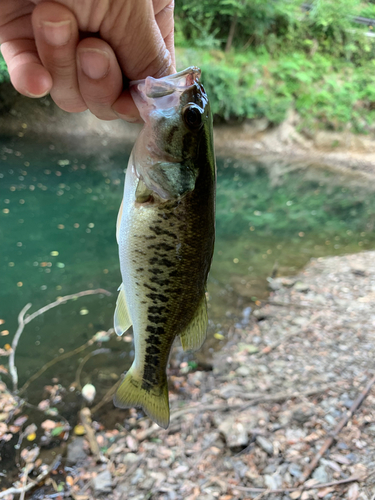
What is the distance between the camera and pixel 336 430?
3.37m

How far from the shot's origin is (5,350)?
427 cm

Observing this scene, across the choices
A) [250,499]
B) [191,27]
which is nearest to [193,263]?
[250,499]

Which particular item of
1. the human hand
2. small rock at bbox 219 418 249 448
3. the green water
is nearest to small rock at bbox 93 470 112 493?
the green water

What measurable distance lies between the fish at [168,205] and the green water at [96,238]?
300 cm

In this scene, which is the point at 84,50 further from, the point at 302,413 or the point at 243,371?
the point at 243,371

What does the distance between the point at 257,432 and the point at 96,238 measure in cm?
486

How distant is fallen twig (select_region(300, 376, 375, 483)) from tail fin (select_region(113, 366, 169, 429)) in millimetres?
2110

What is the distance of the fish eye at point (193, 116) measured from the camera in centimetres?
128

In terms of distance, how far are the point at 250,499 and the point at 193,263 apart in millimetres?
2470

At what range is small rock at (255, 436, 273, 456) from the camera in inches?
127

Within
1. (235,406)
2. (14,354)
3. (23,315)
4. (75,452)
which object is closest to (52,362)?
(14,354)

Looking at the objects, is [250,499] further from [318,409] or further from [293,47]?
[293,47]

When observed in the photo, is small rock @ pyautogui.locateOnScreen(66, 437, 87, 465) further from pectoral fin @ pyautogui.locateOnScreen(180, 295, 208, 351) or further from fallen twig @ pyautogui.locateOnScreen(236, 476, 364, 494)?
pectoral fin @ pyautogui.locateOnScreen(180, 295, 208, 351)

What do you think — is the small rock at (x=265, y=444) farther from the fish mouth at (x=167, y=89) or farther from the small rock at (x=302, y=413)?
the fish mouth at (x=167, y=89)
